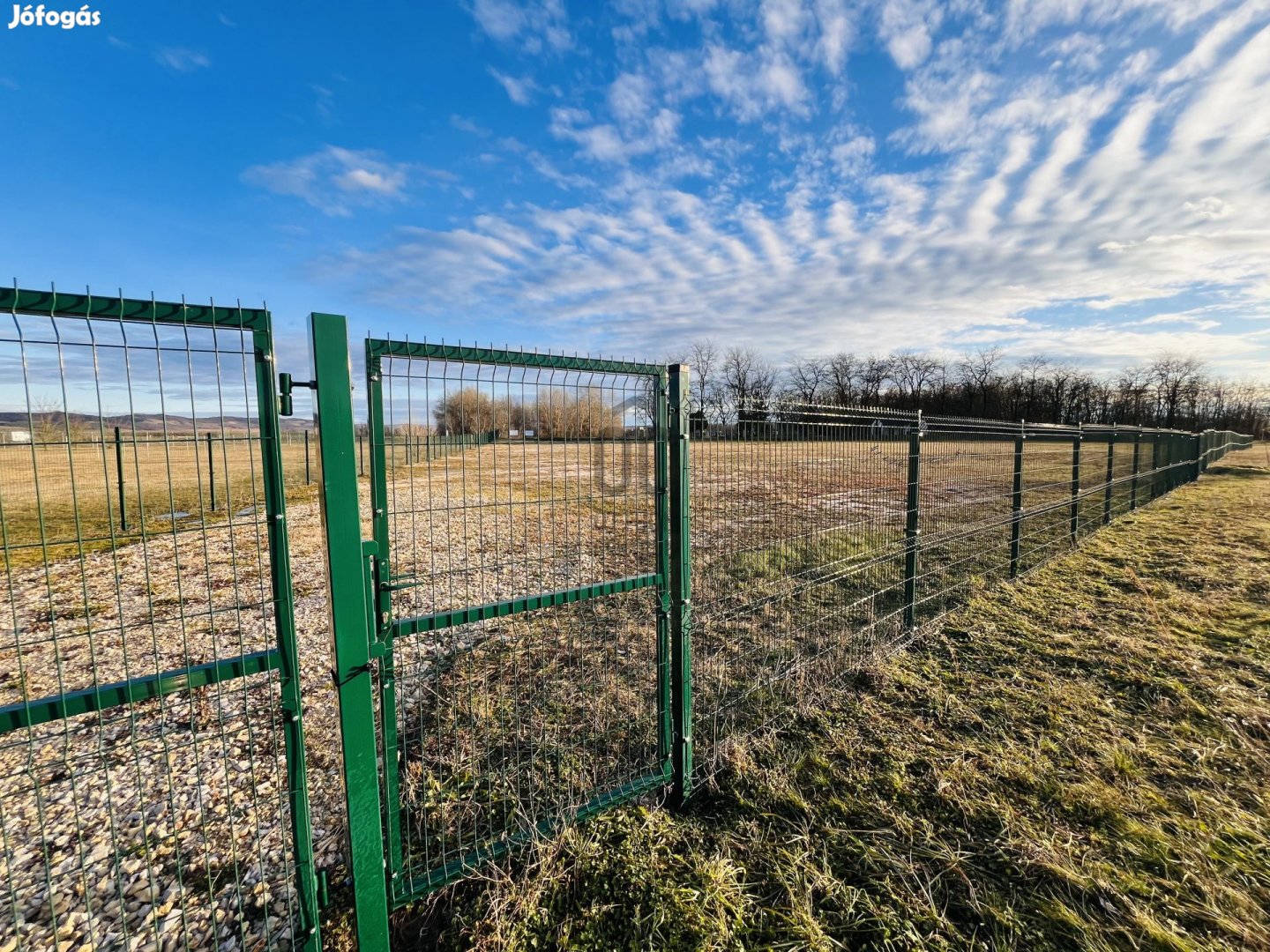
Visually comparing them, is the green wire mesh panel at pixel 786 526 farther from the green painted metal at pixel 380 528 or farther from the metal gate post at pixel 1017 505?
the metal gate post at pixel 1017 505

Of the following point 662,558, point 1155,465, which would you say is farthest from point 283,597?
point 1155,465

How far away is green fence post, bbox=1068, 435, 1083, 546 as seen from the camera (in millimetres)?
7820

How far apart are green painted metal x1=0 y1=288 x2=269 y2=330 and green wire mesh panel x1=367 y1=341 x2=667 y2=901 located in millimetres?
414

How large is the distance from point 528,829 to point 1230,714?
454cm

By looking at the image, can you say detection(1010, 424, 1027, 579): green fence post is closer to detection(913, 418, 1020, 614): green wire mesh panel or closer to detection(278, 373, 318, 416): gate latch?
detection(913, 418, 1020, 614): green wire mesh panel

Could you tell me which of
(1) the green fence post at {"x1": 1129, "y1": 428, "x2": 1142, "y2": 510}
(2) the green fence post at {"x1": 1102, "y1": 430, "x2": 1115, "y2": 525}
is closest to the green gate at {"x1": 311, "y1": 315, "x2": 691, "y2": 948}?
(2) the green fence post at {"x1": 1102, "y1": 430, "x2": 1115, "y2": 525}

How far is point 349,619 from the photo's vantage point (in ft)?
6.77

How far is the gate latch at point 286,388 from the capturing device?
76.2 inches

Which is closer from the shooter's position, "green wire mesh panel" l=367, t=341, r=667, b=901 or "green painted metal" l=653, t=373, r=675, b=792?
"green wire mesh panel" l=367, t=341, r=667, b=901

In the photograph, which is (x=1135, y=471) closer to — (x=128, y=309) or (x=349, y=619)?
(x=349, y=619)

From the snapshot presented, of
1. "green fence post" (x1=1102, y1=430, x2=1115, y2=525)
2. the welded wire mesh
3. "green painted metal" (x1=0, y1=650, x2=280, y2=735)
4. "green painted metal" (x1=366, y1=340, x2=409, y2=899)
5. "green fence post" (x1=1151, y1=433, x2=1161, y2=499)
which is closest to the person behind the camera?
"green painted metal" (x1=0, y1=650, x2=280, y2=735)

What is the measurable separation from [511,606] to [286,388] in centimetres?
121

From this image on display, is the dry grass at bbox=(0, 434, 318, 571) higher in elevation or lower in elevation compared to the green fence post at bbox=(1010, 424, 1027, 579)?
higher

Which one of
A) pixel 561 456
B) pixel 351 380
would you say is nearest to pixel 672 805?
pixel 561 456
